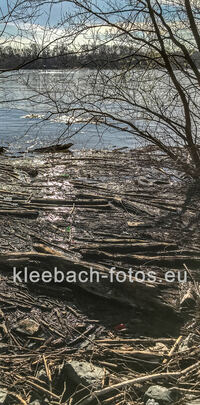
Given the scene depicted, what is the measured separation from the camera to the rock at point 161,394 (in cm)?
315

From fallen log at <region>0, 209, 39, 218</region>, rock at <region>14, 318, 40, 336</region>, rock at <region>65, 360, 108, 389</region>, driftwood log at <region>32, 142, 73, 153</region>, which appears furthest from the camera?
driftwood log at <region>32, 142, 73, 153</region>

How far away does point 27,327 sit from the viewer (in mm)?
4098

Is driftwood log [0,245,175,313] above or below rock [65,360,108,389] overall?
above

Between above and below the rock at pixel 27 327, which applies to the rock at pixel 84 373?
below

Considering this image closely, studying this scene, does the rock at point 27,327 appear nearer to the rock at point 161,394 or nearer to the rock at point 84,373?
the rock at point 84,373

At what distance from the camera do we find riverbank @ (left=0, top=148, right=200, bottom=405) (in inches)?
137

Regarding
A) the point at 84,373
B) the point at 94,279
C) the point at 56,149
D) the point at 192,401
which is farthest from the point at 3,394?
the point at 56,149

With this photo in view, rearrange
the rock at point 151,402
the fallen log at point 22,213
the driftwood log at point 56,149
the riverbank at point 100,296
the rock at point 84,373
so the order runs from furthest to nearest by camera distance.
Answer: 1. the driftwood log at point 56,149
2. the fallen log at point 22,213
3. the riverbank at point 100,296
4. the rock at point 84,373
5. the rock at point 151,402

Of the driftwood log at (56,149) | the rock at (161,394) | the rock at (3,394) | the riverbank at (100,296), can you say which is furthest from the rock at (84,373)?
the driftwood log at (56,149)

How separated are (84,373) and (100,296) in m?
1.17

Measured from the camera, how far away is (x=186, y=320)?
13.8ft

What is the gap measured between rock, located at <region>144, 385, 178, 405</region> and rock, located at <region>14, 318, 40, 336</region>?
4.22 ft

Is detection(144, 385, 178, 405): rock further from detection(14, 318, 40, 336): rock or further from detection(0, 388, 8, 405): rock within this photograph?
detection(14, 318, 40, 336): rock

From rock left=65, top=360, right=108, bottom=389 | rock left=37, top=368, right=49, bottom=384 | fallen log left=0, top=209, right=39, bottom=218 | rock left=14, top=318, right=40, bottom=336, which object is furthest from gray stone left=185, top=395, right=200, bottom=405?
fallen log left=0, top=209, right=39, bottom=218
